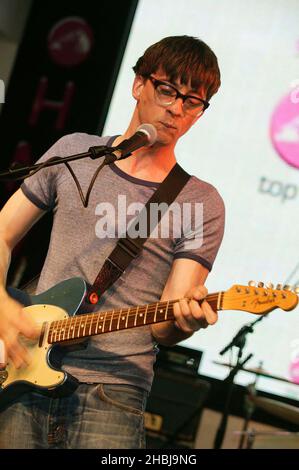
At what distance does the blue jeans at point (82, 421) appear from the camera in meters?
2.33

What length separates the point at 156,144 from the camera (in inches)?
105

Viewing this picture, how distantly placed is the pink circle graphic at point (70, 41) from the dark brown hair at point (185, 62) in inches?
133

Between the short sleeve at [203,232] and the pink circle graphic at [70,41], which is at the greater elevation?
the pink circle graphic at [70,41]

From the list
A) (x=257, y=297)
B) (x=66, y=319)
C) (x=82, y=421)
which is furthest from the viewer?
(x=66, y=319)

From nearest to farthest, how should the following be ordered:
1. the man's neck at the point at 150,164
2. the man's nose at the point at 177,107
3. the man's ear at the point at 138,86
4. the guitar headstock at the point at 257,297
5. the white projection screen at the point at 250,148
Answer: the guitar headstock at the point at 257,297 → the man's nose at the point at 177,107 → the man's neck at the point at 150,164 → the man's ear at the point at 138,86 → the white projection screen at the point at 250,148

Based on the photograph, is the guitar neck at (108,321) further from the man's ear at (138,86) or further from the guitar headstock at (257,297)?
the man's ear at (138,86)

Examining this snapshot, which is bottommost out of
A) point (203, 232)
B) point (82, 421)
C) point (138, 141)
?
point (82, 421)

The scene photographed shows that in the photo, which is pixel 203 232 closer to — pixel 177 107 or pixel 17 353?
pixel 177 107

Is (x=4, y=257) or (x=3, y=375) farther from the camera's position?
(x=4, y=257)

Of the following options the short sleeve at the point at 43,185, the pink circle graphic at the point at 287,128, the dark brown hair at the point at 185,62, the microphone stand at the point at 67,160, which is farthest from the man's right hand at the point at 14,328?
the pink circle graphic at the point at 287,128

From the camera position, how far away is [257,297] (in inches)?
86.4

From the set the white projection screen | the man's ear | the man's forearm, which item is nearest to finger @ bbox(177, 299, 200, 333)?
the man's forearm

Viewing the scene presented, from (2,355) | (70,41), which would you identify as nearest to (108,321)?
(2,355)

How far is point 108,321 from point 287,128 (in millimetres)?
2743
